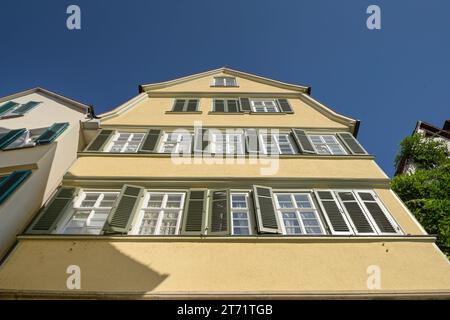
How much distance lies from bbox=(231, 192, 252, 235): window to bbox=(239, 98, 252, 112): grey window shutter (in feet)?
18.0

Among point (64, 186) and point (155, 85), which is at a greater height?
point (155, 85)

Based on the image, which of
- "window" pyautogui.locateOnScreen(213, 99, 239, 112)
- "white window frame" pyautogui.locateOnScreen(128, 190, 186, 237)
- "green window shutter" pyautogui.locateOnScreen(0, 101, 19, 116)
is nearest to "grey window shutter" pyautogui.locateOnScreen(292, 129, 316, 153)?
"window" pyautogui.locateOnScreen(213, 99, 239, 112)

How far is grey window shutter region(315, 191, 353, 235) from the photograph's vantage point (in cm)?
652

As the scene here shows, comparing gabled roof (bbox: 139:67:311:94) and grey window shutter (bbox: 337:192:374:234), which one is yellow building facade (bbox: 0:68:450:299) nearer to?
grey window shutter (bbox: 337:192:374:234)

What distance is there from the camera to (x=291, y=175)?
27.3 feet

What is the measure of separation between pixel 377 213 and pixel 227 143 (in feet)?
16.3

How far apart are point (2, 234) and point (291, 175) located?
22.2 feet

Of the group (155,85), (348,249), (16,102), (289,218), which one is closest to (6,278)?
(289,218)

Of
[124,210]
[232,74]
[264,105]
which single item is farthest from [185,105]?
[124,210]

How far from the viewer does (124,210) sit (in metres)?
6.86

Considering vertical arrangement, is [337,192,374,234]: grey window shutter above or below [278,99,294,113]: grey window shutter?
below

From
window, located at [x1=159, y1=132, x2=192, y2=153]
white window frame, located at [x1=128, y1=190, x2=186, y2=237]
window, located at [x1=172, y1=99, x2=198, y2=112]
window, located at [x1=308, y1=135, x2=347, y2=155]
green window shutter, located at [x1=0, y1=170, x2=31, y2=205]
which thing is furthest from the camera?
window, located at [x1=172, y1=99, x2=198, y2=112]

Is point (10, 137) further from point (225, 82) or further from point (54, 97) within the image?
point (225, 82)
